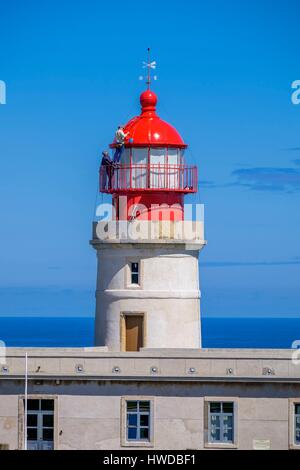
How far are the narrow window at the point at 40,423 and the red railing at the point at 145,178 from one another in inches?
237

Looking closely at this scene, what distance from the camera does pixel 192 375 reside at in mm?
36500

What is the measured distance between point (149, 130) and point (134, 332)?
515 centimetres

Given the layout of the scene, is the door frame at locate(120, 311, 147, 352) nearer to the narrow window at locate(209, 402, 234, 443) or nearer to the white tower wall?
the white tower wall

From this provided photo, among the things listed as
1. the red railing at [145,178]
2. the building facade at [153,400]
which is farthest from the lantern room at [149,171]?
the building facade at [153,400]

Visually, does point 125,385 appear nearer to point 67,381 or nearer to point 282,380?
point 67,381

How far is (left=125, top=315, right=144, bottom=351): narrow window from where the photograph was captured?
129ft

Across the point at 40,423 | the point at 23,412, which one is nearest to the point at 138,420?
the point at 40,423

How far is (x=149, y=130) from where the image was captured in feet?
130

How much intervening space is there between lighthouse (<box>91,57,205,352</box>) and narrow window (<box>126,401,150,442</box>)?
2.85 meters

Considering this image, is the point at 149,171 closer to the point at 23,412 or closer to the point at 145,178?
the point at 145,178

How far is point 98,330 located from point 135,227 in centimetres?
290

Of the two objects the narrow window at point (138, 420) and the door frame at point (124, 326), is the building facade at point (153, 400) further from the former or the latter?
the door frame at point (124, 326)

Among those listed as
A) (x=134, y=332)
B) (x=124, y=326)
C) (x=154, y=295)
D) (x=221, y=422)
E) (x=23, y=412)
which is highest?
(x=154, y=295)

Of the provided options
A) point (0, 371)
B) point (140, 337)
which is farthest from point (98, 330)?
point (0, 371)
